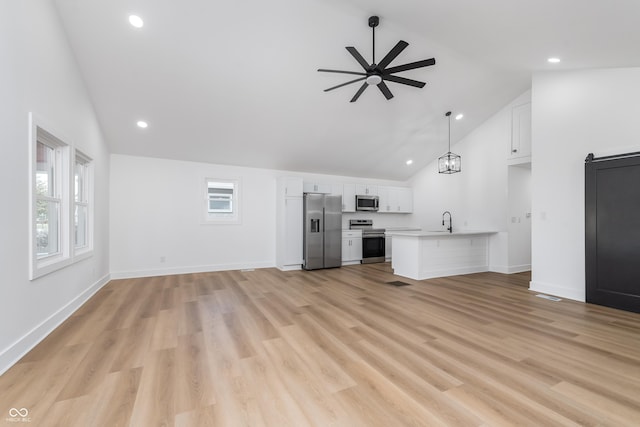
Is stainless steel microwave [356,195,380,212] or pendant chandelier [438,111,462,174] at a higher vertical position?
pendant chandelier [438,111,462,174]

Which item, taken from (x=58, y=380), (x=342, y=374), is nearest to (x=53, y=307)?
(x=58, y=380)

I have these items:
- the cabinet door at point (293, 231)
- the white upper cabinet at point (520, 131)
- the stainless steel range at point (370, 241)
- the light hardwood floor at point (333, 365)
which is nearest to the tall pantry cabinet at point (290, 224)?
the cabinet door at point (293, 231)

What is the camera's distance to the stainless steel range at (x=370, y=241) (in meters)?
7.13

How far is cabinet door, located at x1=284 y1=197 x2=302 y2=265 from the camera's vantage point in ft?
20.3

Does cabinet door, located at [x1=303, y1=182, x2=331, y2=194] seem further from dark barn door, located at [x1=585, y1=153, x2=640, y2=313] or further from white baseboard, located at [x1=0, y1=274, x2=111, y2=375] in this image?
dark barn door, located at [x1=585, y1=153, x2=640, y2=313]

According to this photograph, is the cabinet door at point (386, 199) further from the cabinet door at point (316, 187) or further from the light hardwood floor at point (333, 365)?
the light hardwood floor at point (333, 365)

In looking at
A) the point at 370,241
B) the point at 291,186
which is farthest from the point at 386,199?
the point at 291,186

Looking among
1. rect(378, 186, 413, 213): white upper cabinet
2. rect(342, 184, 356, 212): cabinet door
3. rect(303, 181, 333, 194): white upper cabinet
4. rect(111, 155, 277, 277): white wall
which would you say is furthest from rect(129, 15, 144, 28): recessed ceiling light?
rect(378, 186, 413, 213): white upper cabinet

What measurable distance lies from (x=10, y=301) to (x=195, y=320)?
1.51 m

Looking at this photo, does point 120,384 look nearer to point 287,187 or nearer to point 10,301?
point 10,301

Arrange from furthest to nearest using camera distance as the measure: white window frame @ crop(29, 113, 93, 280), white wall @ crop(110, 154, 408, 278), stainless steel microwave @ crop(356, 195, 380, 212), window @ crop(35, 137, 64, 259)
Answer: stainless steel microwave @ crop(356, 195, 380, 212), white wall @ crop(110, 154, 408, 278), window @ crop(35, 137, 64, 259), white window frame @ crop(29, 113, 93, 280)

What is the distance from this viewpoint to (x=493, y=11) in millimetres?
2754

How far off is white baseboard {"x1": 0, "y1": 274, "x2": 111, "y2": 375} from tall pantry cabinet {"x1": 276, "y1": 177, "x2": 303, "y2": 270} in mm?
3438

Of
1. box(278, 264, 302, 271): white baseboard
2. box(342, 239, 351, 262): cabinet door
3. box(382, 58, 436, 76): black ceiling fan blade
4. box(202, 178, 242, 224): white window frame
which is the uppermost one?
box(382, 58, 436, 76): black ceiling fan blade
